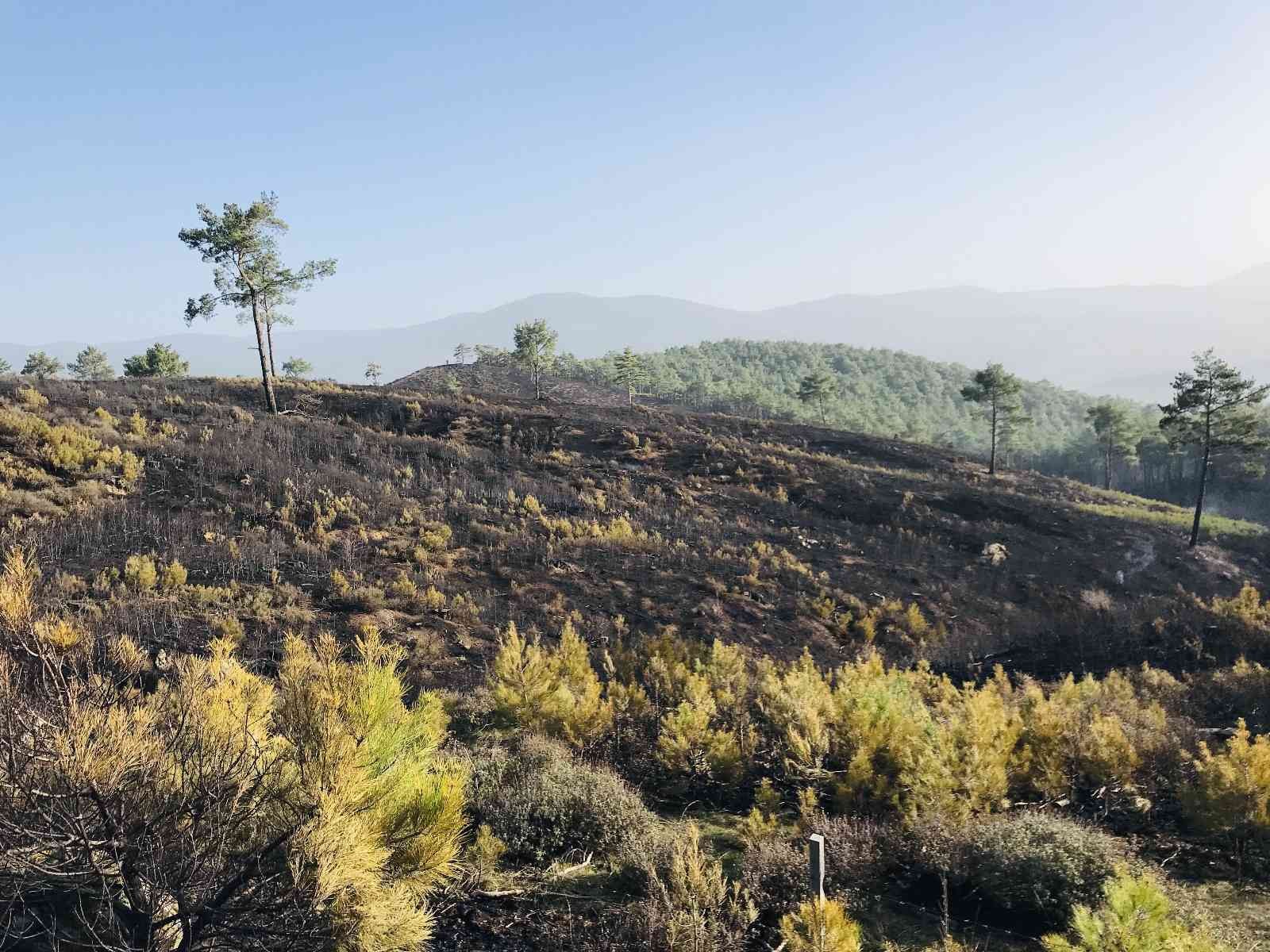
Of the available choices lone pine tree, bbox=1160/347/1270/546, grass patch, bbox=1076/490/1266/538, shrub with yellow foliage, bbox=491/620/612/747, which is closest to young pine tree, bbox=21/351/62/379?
shrub with yellow foliage, bbox=491/620/612/747

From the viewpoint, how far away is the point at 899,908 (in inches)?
211

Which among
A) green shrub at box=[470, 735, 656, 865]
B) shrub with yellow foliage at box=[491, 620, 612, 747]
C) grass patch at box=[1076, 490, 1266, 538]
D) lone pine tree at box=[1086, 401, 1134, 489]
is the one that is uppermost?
green shrub at box=[470, 735, 656, 865]

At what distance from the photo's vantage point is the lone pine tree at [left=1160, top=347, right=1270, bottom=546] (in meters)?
26.8

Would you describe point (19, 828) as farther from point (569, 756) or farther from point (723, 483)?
point (723, 483)

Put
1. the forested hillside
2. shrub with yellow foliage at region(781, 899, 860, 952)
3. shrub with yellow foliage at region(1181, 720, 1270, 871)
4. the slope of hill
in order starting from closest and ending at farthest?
shrub with yellow foliage at region(781, 899, 860, 952) < shrub with yellow foliage at region(1181, 720, 1270, 871) < the slope of hill < the forested hillside

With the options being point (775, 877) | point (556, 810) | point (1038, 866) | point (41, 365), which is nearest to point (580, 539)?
point (556, 810)

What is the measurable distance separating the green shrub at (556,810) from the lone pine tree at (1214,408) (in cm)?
3168

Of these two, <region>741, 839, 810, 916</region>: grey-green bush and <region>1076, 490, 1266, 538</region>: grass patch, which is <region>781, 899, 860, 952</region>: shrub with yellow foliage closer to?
<region>741, 839, 810, 916</region>: grey-green bush

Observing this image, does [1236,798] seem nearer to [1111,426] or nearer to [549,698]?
[549,698]

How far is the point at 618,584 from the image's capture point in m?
16.6

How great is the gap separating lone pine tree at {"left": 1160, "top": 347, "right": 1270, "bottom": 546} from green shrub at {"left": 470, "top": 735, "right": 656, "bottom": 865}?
31.7 meters

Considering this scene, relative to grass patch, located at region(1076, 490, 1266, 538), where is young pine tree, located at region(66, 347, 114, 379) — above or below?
above

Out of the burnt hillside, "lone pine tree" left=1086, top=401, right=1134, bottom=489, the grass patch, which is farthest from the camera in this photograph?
"lone pine tree" left=1086, top=401, right=1134, bottom=489

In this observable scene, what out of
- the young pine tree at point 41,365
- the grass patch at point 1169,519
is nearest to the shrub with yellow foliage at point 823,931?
the grass patch at point 1169,519
